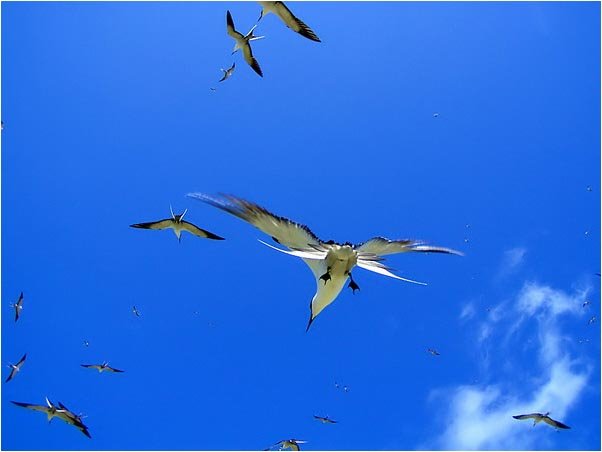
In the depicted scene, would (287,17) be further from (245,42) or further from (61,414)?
(61,414)

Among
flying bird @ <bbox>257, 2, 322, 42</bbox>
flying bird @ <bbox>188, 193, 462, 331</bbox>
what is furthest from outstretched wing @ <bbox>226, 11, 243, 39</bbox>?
flying bird @ <bbox>188, 193, 462, 331</bbox>

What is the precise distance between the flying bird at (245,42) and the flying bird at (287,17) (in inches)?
29.3

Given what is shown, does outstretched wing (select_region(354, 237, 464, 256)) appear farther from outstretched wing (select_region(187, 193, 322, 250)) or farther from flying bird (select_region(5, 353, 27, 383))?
flying bird (select_region(5, 353, 27, 383))

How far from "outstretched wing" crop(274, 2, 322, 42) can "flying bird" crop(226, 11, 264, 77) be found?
781 mm

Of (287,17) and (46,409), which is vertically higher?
(287,17)

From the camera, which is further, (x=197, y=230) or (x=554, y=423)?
(x=554, y=423)

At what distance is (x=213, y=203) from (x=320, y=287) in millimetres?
3060

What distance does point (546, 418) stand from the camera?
12641 mm

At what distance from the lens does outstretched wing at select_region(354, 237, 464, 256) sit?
774 centimetres

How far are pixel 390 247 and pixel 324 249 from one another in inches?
34.8

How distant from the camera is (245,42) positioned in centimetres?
1122

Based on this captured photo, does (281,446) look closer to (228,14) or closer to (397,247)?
(397,247)

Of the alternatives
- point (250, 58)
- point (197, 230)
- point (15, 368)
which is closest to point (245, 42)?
point (250, 58)

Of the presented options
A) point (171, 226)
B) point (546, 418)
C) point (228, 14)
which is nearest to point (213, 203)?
point (171, 226)
